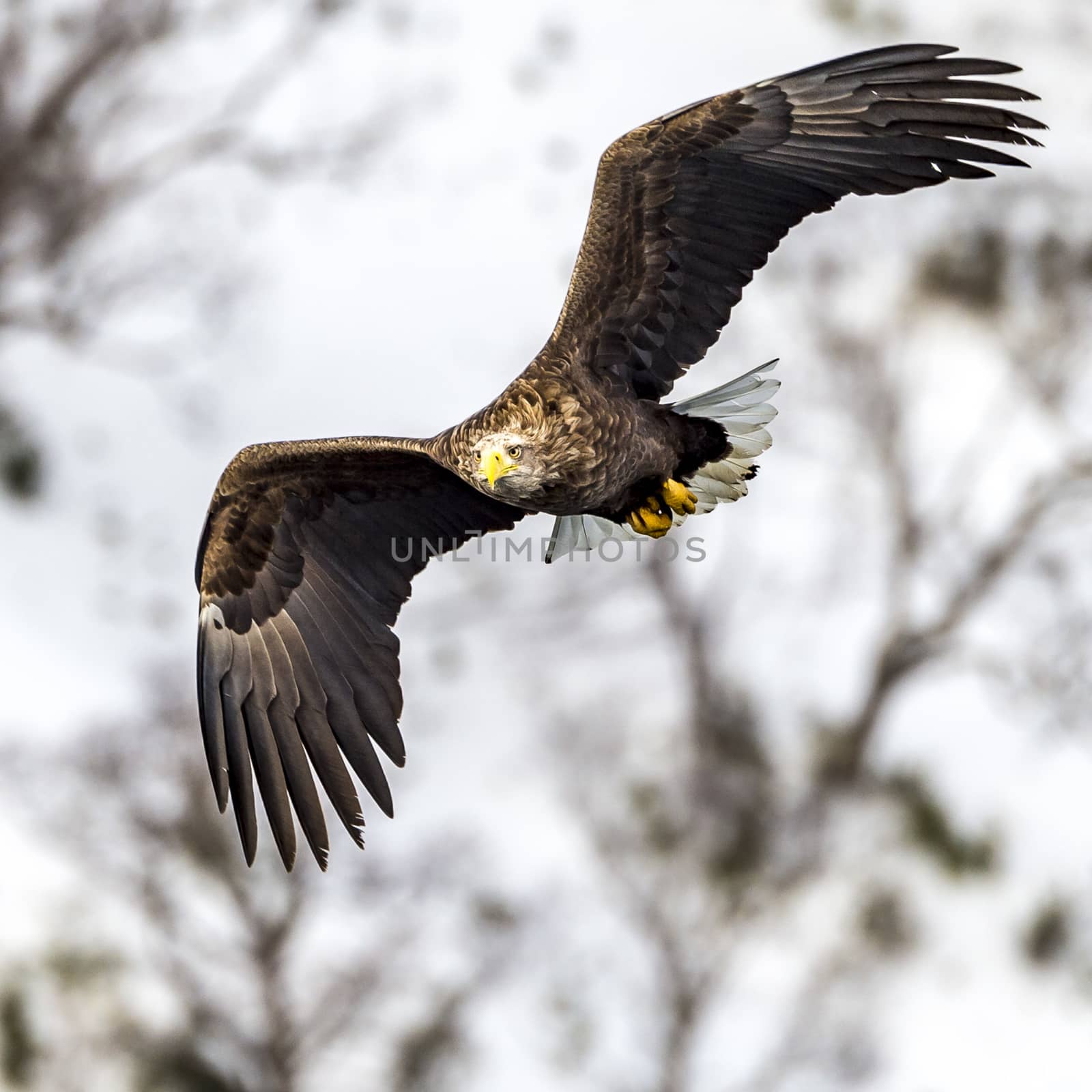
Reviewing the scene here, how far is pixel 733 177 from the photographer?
6.01m

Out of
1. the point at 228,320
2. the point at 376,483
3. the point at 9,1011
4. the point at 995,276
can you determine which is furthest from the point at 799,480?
the point at 376,483

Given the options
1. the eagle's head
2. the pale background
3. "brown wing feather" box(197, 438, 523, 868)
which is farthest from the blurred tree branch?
the eagle's head

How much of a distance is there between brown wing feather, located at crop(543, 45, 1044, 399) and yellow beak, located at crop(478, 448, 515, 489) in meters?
0.48

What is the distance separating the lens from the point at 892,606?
20.0 m

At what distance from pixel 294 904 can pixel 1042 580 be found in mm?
8779

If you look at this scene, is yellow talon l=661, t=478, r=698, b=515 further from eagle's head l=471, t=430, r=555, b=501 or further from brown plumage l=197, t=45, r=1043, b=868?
eagle's head l=471, t=430, r=555, b=501

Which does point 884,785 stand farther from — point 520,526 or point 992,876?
point 520,526

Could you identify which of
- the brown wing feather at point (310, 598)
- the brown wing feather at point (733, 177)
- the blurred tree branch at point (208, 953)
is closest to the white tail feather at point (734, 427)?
the brown wing feather at point (733, 177)

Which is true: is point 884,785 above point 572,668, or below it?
below

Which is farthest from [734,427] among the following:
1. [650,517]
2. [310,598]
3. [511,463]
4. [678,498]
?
[310,598]

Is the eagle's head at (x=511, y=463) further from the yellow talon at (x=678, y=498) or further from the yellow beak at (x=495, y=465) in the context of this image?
the yellow talon at (x=678, y=498)

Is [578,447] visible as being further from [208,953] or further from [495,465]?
[208,953]

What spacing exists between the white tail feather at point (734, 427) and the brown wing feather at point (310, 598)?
69 cm

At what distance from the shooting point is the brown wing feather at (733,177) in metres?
5.77
